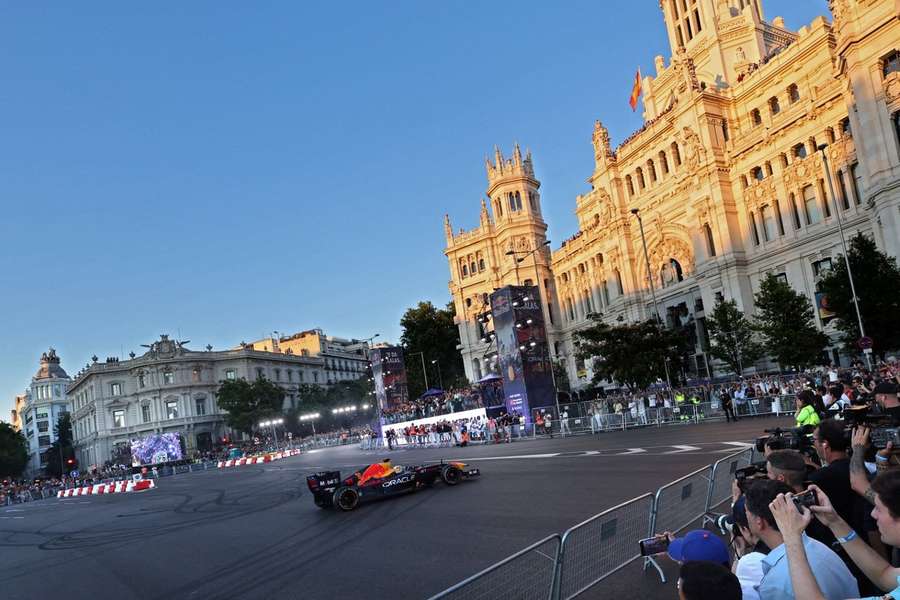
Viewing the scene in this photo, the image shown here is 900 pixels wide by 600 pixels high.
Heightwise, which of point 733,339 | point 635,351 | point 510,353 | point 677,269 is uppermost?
point 677,269

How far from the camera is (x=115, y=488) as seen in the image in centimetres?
4484

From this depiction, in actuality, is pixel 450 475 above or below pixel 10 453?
below

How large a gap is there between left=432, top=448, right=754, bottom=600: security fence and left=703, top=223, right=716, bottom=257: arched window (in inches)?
1670

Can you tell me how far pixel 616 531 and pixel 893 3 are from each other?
36.3 metres

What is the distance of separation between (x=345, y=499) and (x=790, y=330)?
2690 cm

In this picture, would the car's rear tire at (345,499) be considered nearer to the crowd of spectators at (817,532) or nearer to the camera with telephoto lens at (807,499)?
the crowd of spectators at (817,532)

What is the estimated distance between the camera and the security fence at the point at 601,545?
5445 millimetres

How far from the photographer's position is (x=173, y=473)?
6044cm

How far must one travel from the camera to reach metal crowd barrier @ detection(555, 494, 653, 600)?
651cm

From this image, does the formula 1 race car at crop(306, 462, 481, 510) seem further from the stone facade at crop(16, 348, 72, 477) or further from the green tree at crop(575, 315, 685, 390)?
the stone facade at crop(16, 348, 72, 477)

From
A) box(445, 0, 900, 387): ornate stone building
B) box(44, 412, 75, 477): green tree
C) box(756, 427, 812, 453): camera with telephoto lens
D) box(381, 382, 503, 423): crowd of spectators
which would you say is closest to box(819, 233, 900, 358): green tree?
box(445, 0, 900, 387): ornate stone building

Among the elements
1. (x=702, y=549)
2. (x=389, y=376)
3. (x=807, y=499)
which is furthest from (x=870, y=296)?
(x=389, y=376)

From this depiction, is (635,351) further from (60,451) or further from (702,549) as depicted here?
(60,451)

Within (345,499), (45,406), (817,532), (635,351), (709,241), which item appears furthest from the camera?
(45,406)
